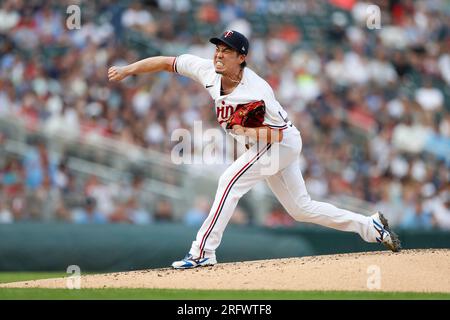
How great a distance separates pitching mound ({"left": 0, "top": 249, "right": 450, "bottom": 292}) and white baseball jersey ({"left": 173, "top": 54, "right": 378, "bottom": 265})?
0.39m

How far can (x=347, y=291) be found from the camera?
8.19 meters

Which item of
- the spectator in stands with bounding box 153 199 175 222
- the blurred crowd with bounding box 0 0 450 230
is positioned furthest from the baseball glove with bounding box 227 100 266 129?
the spectator in stands with bounding box 153 199 175 222

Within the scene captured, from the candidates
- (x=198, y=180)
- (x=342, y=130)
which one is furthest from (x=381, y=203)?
(x=198, y=180)

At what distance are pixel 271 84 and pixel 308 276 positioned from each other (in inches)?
366

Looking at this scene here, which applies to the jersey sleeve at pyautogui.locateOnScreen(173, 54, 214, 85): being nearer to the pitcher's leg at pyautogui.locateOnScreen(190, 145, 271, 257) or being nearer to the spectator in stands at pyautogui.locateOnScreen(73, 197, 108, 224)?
the pitcher's leg at pyautogui.locateOnScreen(190, 145, 271, 257)

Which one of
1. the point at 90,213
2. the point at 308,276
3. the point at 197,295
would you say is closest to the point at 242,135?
the point at 308,276

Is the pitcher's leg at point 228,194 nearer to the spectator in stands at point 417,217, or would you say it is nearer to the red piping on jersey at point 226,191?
the red piping on jersey at point 226,191

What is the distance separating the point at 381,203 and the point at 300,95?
2.81 meters

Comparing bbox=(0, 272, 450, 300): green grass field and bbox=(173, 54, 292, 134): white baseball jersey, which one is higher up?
bbox=(173, 54, 292, 134): white baseball jersey

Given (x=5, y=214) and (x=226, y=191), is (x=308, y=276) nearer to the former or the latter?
(x=226, y=191)

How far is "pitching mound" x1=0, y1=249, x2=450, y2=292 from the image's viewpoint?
834 cm

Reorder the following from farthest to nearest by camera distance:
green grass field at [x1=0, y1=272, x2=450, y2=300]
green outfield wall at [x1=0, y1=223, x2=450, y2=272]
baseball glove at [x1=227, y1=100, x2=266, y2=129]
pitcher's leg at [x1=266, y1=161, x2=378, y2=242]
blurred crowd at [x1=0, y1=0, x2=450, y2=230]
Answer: blurred crowd at [x1=0, y1=0, x2=450, y2=230] → green outfield wall at [x1=0, y1=223, x2=450, y2=272] → pitcher's leg at [x1=266, y1=161, x2=378, y2=242] → baseball glove at [x1=227, y1=100, x2=266, y2=129] → green grass field at [x1=0, y1=272, x2=450, y2=300]

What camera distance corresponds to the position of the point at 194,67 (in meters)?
8.85
